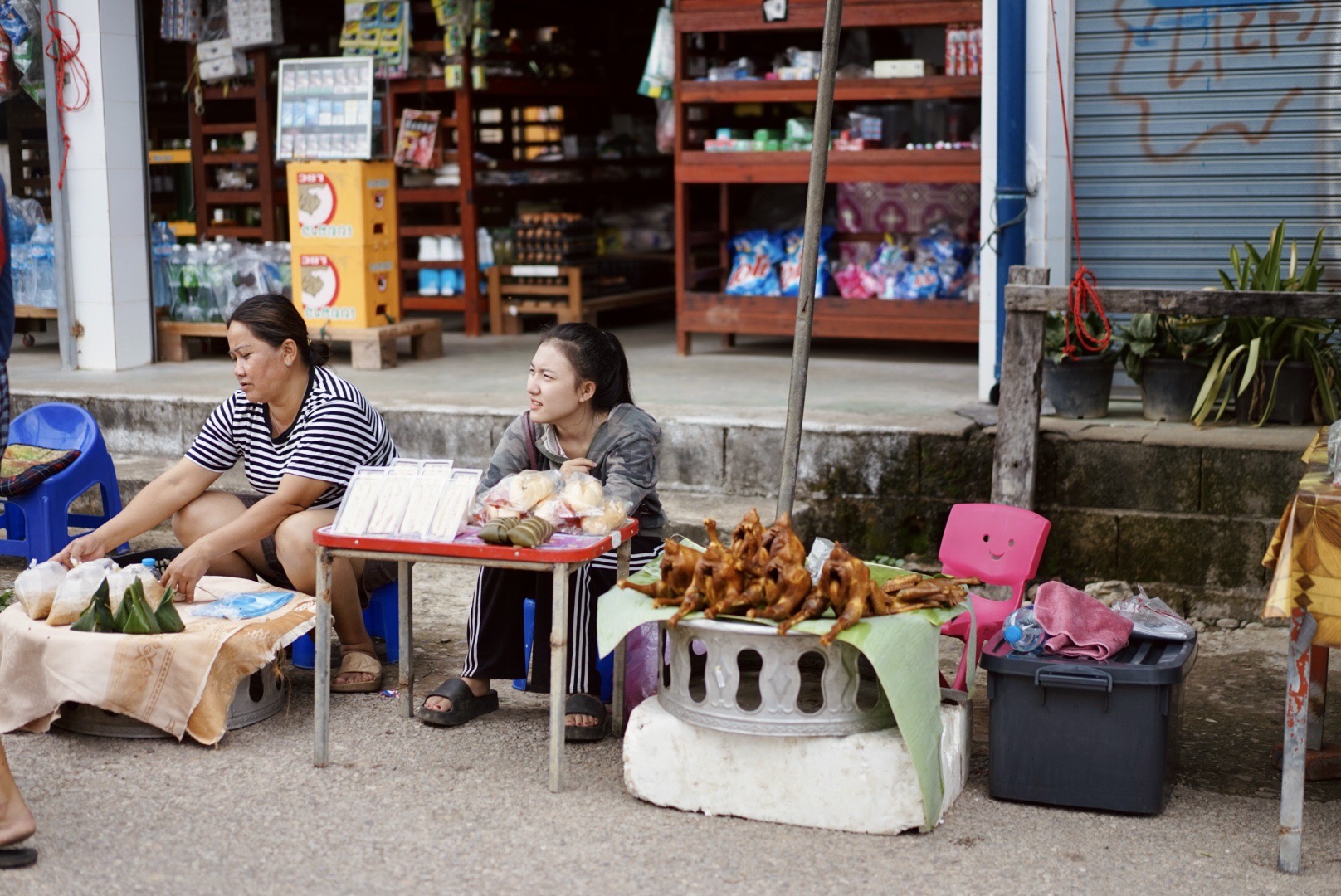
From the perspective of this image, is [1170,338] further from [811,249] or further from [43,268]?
[43,268]

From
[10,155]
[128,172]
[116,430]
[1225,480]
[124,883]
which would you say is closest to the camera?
Result: [124,883]

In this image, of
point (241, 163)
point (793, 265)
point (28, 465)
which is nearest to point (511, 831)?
point (28, 465)

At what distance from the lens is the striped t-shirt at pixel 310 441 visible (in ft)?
15.8

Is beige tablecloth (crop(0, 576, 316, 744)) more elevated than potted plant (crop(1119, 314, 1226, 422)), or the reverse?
potted plant (crop(1119, 314, 1226, 422))

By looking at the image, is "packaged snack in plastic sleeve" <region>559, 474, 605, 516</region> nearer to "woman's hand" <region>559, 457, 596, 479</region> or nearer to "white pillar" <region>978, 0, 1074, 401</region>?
"woman's hand" <region>559, 457, 596, 479</region>

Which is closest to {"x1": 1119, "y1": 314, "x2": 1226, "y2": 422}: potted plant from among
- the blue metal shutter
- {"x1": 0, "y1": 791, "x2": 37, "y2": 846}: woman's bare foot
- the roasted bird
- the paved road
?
the blue metal shutter

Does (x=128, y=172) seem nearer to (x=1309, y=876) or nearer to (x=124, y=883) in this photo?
(x=124, y=883)

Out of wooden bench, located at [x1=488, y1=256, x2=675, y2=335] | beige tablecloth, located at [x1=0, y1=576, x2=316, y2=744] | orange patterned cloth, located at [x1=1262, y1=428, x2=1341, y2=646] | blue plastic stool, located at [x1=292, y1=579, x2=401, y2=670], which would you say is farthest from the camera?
wooden bench, located at [x1=488, y1=256, x2=675, y2=335]

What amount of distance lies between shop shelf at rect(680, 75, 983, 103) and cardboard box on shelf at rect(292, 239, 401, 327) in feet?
6.43

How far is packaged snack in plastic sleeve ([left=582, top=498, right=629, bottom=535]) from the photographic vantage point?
4.21 m

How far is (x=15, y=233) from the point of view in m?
9.23

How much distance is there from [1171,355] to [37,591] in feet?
14.4

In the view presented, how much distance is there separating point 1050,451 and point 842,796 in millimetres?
2661

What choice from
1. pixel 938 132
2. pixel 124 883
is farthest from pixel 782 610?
pixel 938 132
